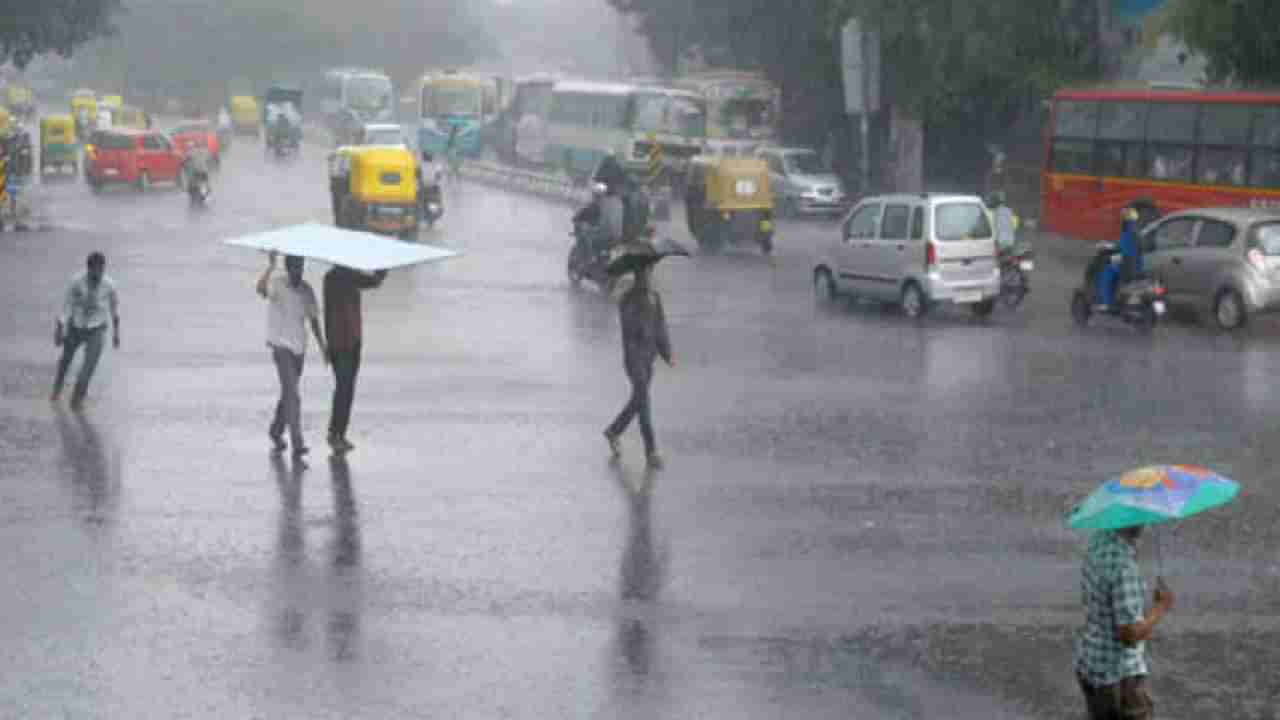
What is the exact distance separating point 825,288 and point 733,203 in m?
9.47

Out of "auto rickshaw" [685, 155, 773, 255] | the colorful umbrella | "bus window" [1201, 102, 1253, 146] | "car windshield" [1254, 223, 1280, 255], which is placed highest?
the colorful umbrella

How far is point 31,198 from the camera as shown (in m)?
54.3

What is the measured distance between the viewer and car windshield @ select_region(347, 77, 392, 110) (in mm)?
86875

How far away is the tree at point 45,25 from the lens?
5469cm

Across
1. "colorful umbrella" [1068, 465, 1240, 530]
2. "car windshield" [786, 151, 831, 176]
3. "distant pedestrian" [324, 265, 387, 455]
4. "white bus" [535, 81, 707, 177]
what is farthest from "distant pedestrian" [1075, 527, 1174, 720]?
"white bus" [535, 81, 707, 177]

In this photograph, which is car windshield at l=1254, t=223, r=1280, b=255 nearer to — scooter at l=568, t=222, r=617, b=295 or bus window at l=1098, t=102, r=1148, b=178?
scooter at l=568, t=222, r=617, b=295

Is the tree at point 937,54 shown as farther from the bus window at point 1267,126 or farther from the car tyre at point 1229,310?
the car tyre at point 1229,310

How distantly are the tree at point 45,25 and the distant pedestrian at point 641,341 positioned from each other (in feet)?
133

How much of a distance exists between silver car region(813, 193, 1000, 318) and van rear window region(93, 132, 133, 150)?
1271 inches

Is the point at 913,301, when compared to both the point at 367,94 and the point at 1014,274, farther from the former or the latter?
the point at 367,94

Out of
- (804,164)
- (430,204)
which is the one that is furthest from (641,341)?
(804,164)

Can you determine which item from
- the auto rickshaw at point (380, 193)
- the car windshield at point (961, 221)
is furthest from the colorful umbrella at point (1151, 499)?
the auto rickshaw at point (380, 193)

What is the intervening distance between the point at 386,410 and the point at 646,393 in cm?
363

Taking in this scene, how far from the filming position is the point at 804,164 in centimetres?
5553
